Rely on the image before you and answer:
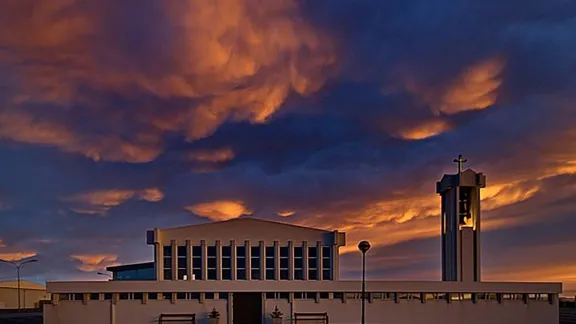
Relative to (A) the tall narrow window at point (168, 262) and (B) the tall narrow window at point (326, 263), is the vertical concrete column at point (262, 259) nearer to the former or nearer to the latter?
(B) the tall narrow window at point (326, 263)

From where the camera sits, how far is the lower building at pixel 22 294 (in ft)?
378

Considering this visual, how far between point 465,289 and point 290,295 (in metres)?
8.34

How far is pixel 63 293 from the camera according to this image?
36.2 metres

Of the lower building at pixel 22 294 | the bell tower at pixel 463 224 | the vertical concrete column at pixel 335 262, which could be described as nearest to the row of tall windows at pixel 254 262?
the vertical concrete column at pixel 335 262

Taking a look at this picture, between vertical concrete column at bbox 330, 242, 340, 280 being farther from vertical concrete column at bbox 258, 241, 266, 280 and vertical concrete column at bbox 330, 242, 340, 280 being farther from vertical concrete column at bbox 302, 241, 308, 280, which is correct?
vertical concrete column at bbox 258, 241, 266, 280

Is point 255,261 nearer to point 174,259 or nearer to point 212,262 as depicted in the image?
point 212,262

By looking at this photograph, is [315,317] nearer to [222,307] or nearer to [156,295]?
[222,307]

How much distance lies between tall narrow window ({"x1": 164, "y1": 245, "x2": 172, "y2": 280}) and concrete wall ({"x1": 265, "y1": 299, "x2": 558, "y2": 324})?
6180mm

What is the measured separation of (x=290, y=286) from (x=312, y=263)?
5.15 metres

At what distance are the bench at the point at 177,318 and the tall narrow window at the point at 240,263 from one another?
530cm

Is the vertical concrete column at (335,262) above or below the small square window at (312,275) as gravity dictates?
above

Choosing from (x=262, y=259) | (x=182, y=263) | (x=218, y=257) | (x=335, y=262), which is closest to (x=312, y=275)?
(x=335, y=262)

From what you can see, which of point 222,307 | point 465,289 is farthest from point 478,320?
point 222,307

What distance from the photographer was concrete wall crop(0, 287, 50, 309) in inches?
→ 4522
